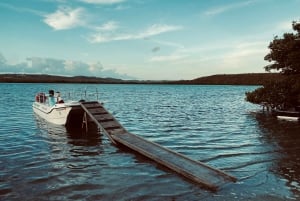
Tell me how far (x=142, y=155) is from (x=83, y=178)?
3.83 meters

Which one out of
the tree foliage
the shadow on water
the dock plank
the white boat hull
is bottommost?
the shadow on water

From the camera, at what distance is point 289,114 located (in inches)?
1199

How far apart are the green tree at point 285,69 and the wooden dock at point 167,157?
19.5m

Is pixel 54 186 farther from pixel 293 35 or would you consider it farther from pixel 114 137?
pixel 293 35

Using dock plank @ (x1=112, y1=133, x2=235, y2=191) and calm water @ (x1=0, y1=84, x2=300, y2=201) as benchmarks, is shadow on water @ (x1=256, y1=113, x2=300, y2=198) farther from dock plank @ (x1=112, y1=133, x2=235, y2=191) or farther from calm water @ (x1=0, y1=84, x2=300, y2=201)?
dock plank @ (x1=112, y1=133, x2=235, y2=191)

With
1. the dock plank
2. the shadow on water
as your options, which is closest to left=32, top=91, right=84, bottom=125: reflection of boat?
the dock plank

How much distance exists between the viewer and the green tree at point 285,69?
31.4 meters

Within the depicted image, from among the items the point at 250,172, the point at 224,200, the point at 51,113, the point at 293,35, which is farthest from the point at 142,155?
the point at 293,35

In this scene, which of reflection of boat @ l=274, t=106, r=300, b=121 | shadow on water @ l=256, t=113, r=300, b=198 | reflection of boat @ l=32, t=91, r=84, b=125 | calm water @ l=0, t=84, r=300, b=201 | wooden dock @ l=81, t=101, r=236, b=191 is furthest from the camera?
reflection of boat @ l=274, t=106, r=300, b=121

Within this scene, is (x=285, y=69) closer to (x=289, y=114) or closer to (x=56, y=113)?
(x=289, y=114)

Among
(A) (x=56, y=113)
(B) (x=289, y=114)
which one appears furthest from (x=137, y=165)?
(B) (x=289, y=114)

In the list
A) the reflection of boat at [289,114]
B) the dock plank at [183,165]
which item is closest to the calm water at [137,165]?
the dock plank at [183,165]

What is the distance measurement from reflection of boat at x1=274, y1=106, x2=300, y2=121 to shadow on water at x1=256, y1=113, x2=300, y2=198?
4.22 ft

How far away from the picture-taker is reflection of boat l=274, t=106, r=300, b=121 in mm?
29719
